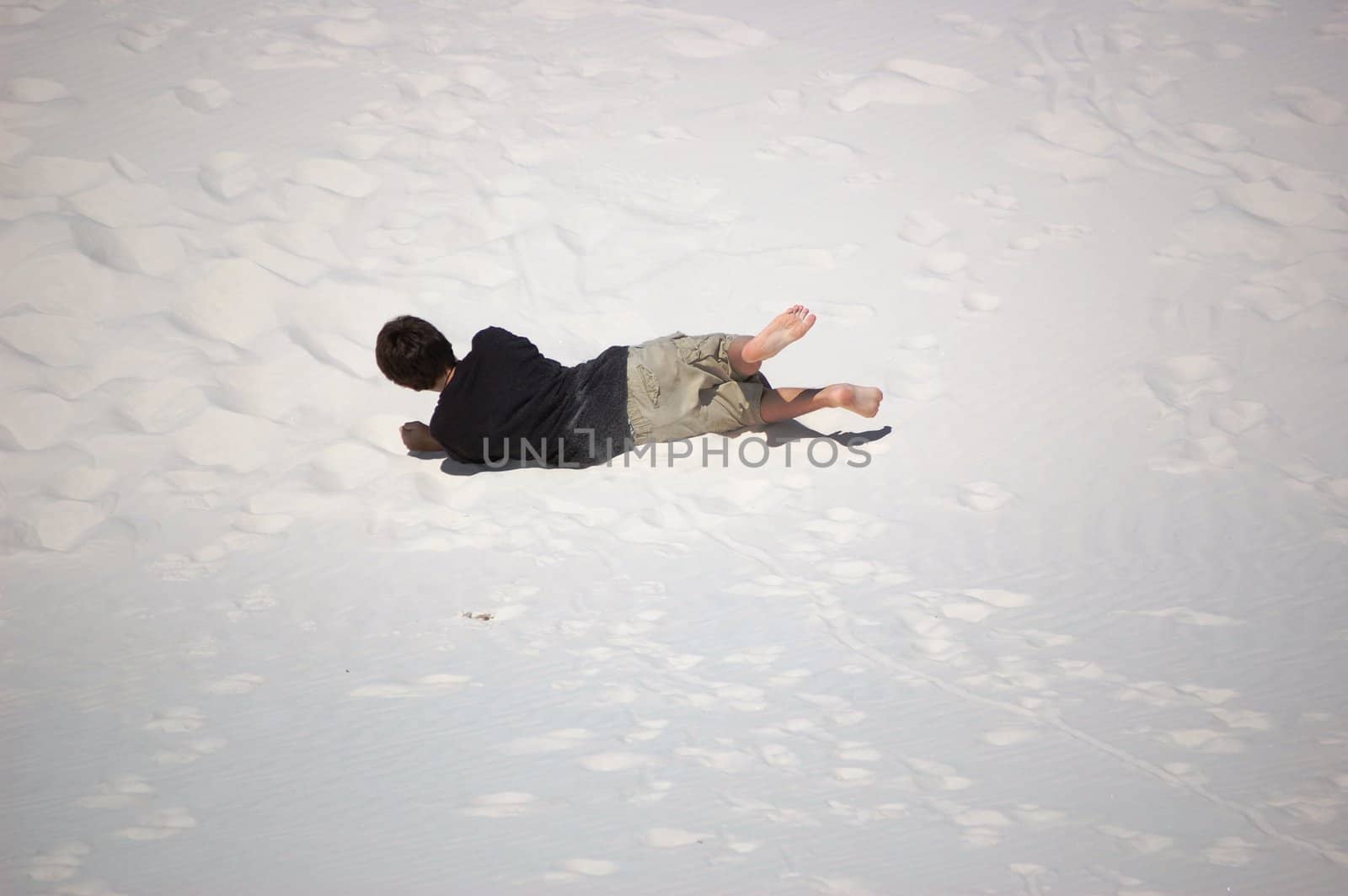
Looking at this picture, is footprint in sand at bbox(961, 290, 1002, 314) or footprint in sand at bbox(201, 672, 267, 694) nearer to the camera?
footprint in sand at bbox(201, 672, 267, 694)

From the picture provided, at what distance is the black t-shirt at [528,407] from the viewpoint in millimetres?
4098

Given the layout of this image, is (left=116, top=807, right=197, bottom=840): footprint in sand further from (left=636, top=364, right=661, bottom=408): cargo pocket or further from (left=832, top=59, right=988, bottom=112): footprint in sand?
(left=832, top=59, right=988, bottom=112): footprint in sand

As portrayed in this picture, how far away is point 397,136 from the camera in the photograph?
563 centimetres

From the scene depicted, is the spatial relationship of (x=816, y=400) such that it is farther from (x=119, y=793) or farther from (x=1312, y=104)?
(x=1312, y=104)

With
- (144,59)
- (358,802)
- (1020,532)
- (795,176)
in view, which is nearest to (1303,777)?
(1020,532)

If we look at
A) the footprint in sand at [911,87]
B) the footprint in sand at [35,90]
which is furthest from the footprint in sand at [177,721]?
the footprint in sand at [911,87]

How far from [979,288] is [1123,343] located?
591 mm

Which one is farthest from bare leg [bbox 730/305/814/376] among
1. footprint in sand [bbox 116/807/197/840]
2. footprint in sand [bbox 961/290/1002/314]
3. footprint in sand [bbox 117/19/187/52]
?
footprint in sand [bbox 117/19/187/52]

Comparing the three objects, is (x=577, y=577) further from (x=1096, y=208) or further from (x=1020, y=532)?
(x=1096, y=208)

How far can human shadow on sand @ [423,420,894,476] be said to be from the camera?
4199 millimetres

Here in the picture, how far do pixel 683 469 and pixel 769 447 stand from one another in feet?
1.04

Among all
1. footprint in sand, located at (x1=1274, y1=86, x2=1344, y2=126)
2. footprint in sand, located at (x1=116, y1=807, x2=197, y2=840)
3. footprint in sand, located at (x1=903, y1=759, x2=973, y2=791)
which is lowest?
footprint in sand, located at (x1=116, y1=807, x2=197, y2=840)

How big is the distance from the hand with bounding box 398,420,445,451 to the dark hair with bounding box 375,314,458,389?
0.21 metres

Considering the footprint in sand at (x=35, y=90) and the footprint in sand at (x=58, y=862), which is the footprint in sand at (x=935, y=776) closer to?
the footprint in sand at (x=58, y=862)
